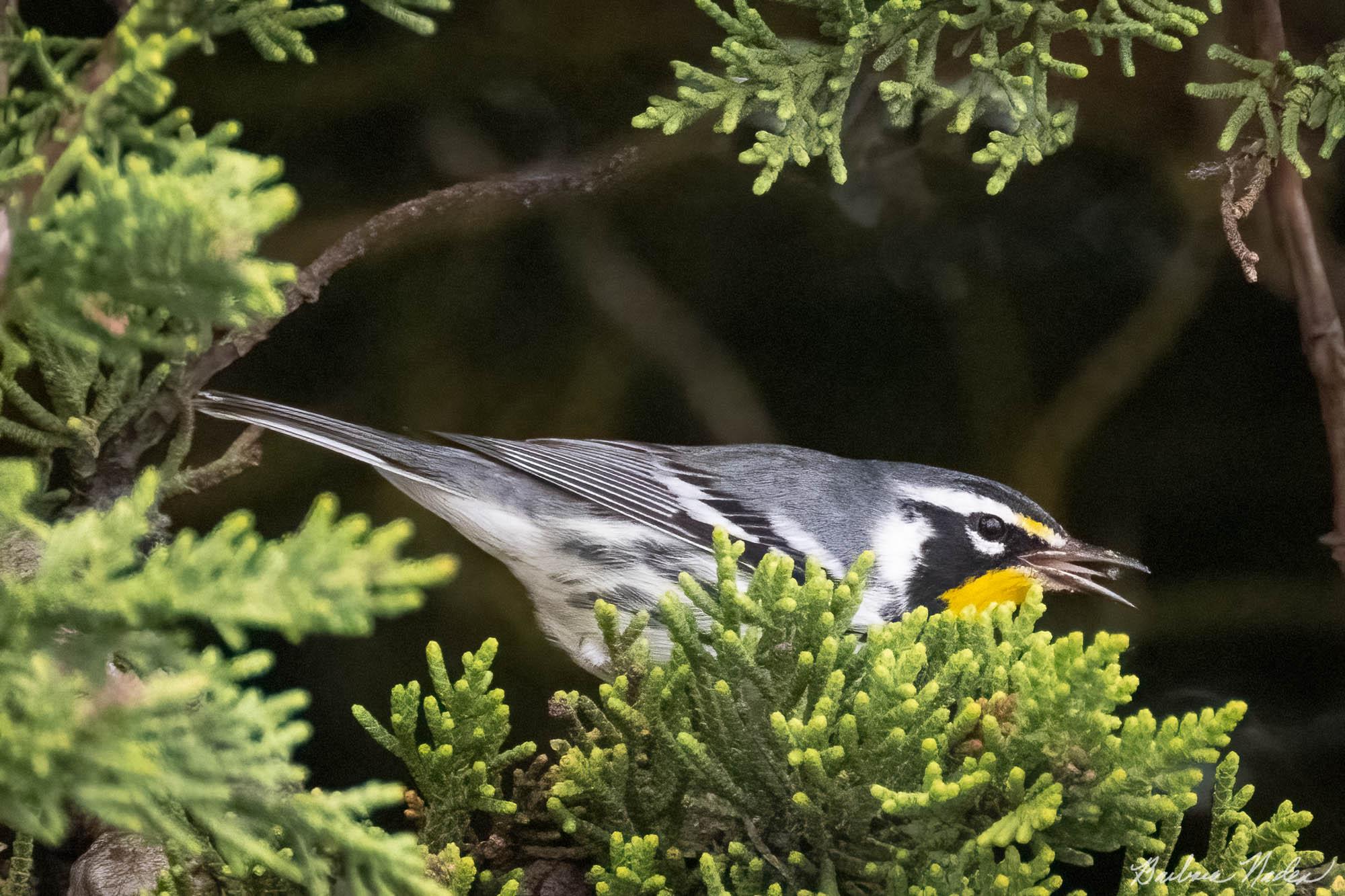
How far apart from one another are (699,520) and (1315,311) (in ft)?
2.01

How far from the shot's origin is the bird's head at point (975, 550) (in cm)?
110

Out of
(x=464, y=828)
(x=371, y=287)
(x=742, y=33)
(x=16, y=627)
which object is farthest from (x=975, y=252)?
(x=16, y=627)

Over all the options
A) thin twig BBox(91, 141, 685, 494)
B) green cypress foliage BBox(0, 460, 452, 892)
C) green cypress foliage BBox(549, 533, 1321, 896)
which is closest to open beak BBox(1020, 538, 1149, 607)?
green cypress foliage BBox(549, 533, 1321, 896)

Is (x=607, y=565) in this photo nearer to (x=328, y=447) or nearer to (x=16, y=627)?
(x=328, y=447)

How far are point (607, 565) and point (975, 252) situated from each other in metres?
0.47

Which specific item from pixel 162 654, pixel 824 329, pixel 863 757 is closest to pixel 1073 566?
pixel 824 329

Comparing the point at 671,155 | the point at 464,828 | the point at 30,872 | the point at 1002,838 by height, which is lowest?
the point at 30,872

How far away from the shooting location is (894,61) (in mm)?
1002

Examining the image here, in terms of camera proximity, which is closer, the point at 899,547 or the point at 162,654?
the point at 162,654

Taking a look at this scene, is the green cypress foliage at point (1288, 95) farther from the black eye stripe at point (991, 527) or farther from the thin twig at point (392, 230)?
the thin twig at point (392, 230)

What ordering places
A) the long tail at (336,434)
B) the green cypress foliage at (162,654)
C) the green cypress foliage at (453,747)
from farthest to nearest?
the long tail at (336,434) → the green cypress foliage at (453,747) → the green cypress foliage at (162,654)

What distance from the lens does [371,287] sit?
1080 mm

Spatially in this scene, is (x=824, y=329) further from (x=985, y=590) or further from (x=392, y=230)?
(x=392, y=230)

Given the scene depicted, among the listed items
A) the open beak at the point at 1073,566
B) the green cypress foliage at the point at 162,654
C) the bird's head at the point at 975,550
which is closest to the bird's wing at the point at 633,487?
the bird's head at the point at 975,550
